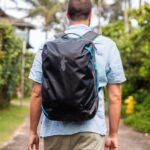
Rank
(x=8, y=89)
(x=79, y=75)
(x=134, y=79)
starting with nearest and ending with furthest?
(x=79, y=75) < (x=8, y=89) < (x=134, y=79)

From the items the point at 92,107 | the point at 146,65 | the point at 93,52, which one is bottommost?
the point at 146,65

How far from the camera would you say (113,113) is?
450 centimetres

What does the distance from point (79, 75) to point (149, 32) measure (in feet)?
54.2

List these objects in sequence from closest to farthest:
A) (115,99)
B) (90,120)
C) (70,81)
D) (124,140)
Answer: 1. (70,81)
2. (90,120)
3. (115,99)
4. (124,140)

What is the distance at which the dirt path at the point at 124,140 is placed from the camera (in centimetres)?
1246

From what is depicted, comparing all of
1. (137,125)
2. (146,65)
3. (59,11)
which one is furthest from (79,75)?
(59,11)

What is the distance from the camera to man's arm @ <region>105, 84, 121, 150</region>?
4.50m

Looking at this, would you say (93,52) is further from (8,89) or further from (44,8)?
(44,8)

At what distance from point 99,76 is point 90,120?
1.14ft

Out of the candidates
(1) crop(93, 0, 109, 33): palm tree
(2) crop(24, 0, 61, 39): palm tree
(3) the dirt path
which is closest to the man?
(3) the dirt path

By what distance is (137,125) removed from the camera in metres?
18.1

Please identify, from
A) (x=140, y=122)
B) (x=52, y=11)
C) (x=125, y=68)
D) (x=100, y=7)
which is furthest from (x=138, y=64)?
(x=52, y=11)

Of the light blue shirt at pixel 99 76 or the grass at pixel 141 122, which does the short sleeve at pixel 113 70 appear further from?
the grass at pixel 141 122

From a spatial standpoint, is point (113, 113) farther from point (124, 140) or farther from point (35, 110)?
point (124, 140)
